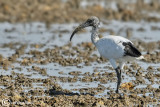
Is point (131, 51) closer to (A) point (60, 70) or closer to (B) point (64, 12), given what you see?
(A) point (60, 70)

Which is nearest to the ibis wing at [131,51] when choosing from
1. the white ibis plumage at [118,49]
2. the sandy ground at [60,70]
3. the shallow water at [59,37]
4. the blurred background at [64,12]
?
the white ibis plumage at [118,49]

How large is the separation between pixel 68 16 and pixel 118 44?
15412mm

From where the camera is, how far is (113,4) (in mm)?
33031

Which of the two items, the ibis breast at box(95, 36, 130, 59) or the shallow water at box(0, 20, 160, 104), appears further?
the shallow water at box(0, 20, 160, 104)

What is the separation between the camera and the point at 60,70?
13.6 metres

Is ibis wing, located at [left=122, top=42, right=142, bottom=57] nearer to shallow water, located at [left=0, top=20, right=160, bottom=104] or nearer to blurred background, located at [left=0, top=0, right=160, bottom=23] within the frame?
shallow water, located at [left=0, top=20, right=160, bottom=104]

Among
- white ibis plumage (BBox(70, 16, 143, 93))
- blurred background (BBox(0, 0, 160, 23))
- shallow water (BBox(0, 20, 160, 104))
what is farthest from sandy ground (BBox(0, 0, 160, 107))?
white ibis plumage (BBox(70, 16, 143, 93))

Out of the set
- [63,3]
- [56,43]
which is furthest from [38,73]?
[63,3]

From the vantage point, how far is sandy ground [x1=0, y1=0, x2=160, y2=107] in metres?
9.91

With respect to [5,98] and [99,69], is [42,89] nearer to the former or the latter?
[5,98]

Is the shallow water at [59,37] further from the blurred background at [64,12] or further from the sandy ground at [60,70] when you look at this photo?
the blurred background at [64,12]

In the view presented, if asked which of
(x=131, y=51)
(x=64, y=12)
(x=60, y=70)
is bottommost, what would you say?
(x=60, y=70)

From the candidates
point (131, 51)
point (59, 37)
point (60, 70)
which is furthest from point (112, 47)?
point (59, 37)

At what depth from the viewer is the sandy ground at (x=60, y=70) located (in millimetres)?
9906
